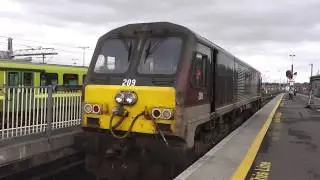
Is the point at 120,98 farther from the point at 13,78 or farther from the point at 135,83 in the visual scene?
the point at 13,78

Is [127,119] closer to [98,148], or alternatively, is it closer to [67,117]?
[98,148]

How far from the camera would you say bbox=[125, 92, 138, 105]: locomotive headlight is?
8.43 meters

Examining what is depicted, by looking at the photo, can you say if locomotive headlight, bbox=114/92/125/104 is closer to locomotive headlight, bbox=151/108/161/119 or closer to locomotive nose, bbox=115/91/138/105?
locomotive nose, bbox=115/91/138/105

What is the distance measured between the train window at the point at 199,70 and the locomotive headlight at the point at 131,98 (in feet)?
3.89

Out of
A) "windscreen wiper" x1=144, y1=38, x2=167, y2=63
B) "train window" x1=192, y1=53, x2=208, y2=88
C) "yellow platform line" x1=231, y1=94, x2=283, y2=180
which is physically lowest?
"yellow platform line" x1=231, y1=94, x2=283, y2=180

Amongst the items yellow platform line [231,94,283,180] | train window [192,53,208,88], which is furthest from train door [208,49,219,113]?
yellow platform line [231,94,283,180]

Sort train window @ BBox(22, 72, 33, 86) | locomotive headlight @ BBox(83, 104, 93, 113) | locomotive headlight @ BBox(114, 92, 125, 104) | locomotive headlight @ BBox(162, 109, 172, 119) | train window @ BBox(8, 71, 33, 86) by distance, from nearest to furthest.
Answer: locomotive headlight @ BBox(162, 109, 172, 119) → locomotive headlight @ BBox(114, 92, 125, 104) → locomotive headlight @ BBox(83, 104, 93, 113) → train window @ BBox(8, 71, 33, 86) → train window @ BBox(22, 72, 33, 86)

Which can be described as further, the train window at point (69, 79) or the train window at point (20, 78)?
the train window at point (69, 79)

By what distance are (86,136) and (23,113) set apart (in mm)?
1614

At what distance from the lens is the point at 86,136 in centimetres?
913

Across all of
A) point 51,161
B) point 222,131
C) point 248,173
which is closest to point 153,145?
point 248,173

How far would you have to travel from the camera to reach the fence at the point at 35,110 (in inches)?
366

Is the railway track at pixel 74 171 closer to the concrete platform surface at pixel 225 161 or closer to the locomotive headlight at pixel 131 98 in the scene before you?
the concrete platform surface at pixel 225 161

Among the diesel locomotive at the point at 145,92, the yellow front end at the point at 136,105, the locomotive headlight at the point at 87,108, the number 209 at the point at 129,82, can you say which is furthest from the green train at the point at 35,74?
the number 209 at the point at 129,82
